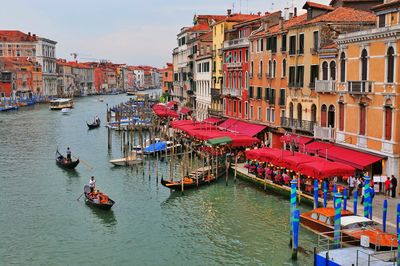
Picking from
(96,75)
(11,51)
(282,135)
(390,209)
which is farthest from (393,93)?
(96,75)

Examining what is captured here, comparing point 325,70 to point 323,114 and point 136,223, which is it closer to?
point 323,114

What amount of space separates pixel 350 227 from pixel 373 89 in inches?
249

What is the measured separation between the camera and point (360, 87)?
18.8 meters

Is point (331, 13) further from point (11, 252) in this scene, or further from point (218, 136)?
point (11, 252)

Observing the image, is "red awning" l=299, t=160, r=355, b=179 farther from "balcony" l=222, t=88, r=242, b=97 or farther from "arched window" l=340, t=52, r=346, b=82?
"balcony" l=222, t=88, r=242, b=97

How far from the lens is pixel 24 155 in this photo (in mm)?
32281

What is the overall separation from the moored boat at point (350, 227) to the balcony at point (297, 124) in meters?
Answer: 8.10

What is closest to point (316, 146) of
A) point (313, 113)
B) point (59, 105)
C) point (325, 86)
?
point (313, 113)

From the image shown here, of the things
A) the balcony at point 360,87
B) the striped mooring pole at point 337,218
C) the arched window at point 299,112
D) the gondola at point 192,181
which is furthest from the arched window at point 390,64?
the gondola at point 192,181

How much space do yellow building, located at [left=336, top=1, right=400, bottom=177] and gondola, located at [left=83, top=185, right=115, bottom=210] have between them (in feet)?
30.3

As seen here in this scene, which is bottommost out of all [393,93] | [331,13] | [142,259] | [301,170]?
[142,259]

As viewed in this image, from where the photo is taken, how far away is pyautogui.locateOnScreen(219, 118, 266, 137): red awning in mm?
27709

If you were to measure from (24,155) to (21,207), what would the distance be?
13062 millimetres

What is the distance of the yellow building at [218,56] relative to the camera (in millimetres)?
34406
